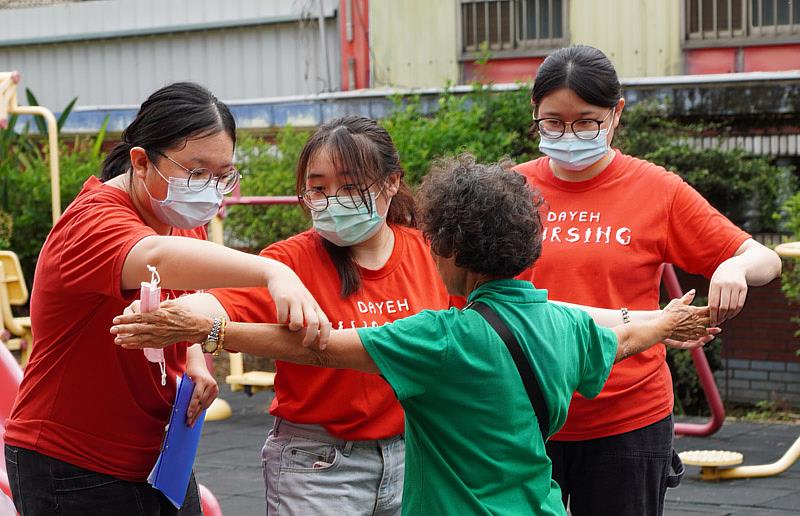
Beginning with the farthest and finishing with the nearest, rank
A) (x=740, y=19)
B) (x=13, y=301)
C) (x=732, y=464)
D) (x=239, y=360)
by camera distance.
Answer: (x=740, y=19) → (x=13, y=301) → (x=239, y=360) → (x=732, y=464)

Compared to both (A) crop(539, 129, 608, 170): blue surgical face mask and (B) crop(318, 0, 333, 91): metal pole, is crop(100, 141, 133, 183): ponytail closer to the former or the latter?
(A) crop(539, 129, 608, 170): blue surgical face mask

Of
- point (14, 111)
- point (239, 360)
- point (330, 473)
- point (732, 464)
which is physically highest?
point (14, 111)

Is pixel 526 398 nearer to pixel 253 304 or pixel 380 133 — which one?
pixel 253 304

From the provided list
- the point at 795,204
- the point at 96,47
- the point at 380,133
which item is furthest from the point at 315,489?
the point at 96,47

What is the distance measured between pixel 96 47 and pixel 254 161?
311 centimetres

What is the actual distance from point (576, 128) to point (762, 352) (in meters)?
6.41

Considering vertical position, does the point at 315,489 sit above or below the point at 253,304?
below

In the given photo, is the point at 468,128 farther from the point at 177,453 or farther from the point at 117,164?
the point at 177,453

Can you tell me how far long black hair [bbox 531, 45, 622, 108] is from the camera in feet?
10.6

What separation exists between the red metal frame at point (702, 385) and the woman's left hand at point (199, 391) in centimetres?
387

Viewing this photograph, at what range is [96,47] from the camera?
1208 cm

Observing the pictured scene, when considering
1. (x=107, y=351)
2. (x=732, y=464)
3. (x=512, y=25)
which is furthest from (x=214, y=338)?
(x=512, y=25)

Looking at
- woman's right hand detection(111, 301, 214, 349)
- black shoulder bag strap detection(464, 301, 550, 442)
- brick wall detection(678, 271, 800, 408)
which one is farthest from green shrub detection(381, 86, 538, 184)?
woman's right hand detection(111, 301, 214, 349)

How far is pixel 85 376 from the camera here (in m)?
2.66
